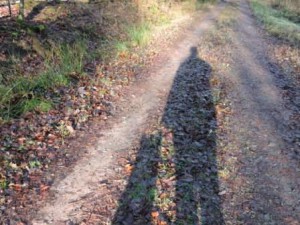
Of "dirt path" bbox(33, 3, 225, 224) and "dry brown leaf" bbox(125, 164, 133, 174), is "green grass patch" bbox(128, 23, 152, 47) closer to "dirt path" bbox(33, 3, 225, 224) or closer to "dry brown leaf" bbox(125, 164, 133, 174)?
"dirt path" bbox(33, 3, 225, 224)

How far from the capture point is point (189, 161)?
664 centimetres

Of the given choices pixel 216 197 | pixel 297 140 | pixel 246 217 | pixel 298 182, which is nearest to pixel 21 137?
pixel 216 197

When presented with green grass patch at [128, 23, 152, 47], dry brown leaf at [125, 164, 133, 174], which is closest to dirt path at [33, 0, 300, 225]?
dry brown leaf at [125, 164, 133, 174]

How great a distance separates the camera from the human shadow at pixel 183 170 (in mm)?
5263

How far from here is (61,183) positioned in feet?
19.1

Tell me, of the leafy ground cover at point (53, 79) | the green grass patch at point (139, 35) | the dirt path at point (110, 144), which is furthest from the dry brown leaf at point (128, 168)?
the green grass patch at point (139, 35)

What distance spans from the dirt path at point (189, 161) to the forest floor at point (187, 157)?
19 millimetres

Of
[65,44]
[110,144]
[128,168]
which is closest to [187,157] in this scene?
[128,168]

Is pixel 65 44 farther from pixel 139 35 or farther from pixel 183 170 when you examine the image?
pixel 183 170

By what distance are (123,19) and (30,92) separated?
9.50 meters

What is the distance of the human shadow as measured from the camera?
5.26 m

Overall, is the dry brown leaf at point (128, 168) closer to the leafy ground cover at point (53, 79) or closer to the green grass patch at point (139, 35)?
the leafy ground cover at point (53, 79)

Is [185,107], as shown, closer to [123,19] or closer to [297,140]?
[297,140]

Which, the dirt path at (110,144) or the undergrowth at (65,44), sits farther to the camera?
the undergrowth at (65,44)
